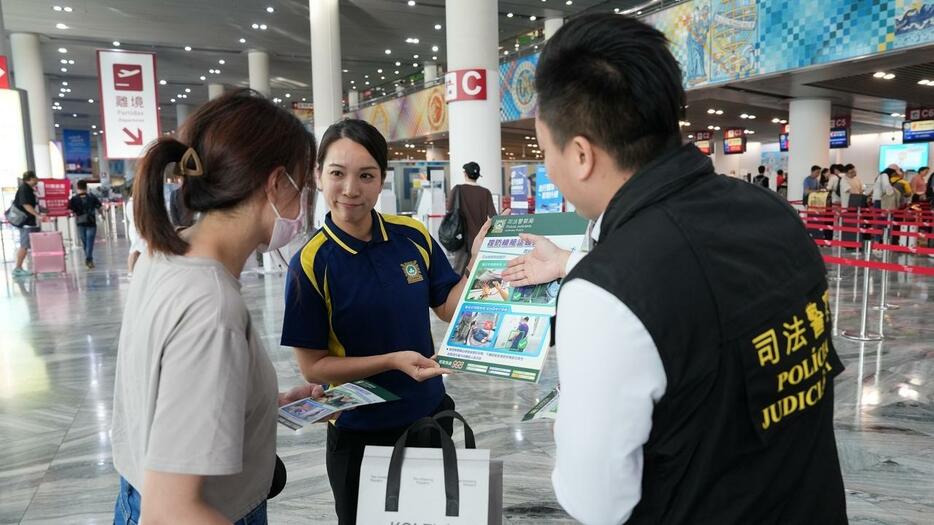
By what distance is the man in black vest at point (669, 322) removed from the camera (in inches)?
31.9

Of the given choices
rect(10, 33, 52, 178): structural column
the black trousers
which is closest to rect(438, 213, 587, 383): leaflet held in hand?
the black trousers

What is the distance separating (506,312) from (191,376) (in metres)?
0.87

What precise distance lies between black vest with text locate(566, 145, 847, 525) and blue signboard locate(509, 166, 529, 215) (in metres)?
8.99

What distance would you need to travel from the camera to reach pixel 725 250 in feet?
2.79

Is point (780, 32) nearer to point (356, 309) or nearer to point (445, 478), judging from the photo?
point (356, 309)

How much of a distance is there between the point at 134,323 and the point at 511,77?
56.0 ft

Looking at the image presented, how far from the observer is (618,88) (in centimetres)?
91

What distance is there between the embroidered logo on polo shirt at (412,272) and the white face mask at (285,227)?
607 millimetres

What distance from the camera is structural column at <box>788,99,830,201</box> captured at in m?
14.1

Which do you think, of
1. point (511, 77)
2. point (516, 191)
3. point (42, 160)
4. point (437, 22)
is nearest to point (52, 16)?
point (42, 160)

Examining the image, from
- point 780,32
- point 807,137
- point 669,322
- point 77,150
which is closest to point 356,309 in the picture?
point 669,322

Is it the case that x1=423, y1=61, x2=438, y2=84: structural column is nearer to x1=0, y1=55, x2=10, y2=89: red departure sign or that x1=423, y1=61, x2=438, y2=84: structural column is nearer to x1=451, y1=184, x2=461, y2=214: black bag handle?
x1=0, y1=55, x2=10, y2=89: red departure sign

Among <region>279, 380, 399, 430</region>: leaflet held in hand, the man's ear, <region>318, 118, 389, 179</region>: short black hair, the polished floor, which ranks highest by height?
<region>318, 118, 389, 179</region>: short black hair

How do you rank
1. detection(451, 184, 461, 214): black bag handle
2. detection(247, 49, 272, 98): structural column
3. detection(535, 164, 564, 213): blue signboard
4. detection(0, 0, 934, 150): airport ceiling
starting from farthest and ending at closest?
detection(247, 49, 272, 98): structural column → detection(0, 0, 934, 150): airport ceiling → detection(535, 164, 564, 213): blue signboard → detection(451, 184, 461, 214): black bag handle
